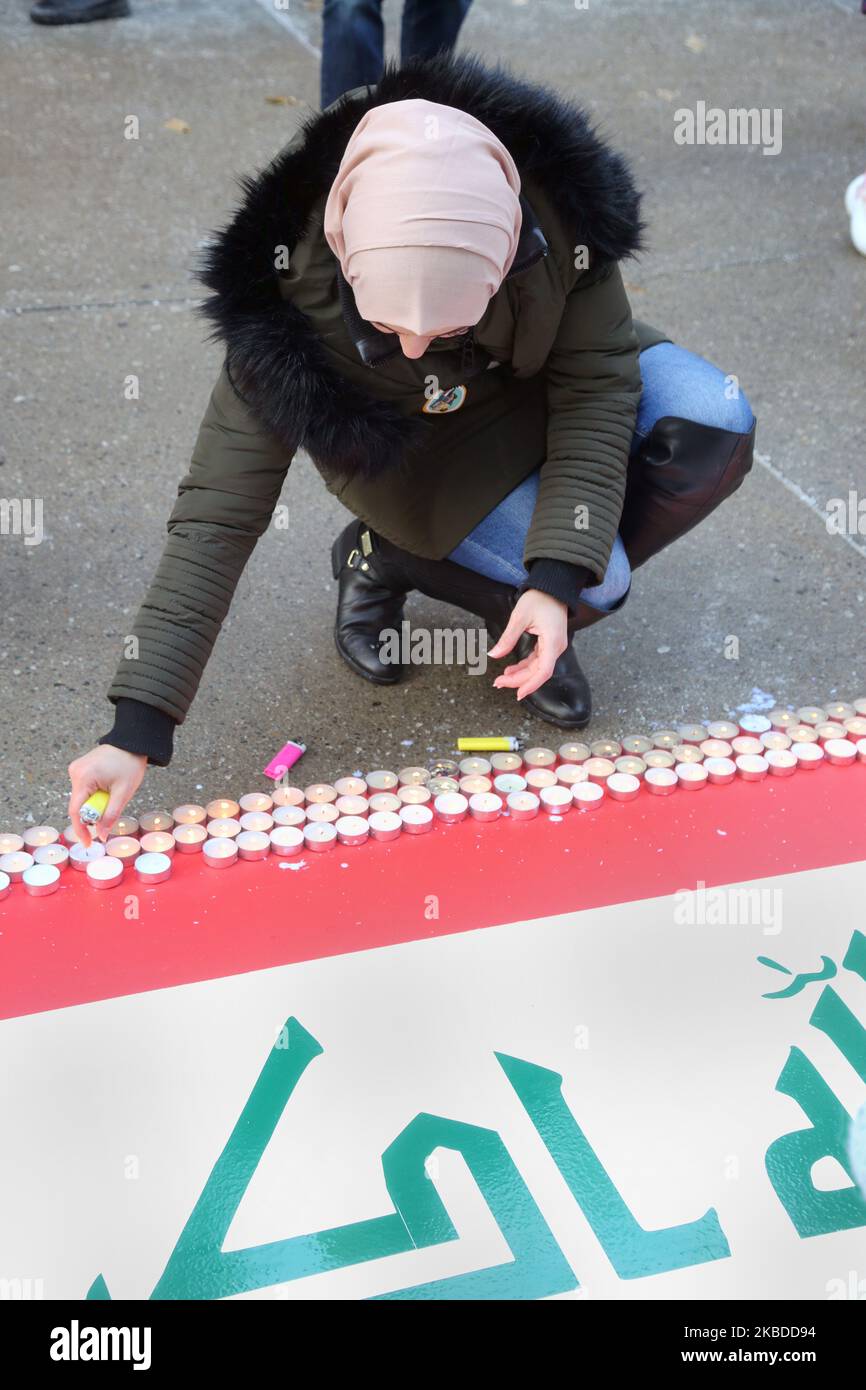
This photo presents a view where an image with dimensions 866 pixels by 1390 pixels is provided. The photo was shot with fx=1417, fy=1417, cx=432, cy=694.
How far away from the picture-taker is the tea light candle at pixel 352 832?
2.02 m

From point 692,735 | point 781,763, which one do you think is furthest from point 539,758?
point 781,763

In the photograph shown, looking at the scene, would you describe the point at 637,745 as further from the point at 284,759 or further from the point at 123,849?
the point at 123,849

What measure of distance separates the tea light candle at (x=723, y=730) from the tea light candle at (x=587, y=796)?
242mm

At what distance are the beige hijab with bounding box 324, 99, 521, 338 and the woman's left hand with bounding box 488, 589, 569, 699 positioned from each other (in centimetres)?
44

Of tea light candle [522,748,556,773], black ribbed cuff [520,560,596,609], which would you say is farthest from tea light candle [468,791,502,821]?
black ribbed cuff [520,560,596,609]

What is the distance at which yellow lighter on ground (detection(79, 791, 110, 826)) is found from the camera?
1741 millimetres

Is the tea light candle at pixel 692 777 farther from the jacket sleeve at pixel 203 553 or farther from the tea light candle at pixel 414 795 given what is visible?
the jacket sleeve at pixel 203 553

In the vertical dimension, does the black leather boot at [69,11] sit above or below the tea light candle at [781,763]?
above

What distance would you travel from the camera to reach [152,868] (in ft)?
6.33

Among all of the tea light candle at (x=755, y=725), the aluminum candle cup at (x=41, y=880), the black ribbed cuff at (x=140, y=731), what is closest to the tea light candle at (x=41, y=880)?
the aluminum candle cup at (x=41, y=880)

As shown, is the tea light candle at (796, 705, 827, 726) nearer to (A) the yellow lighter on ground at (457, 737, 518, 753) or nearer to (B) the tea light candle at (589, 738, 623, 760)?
(B) the tea light candle at (589, 738, 623, 760)

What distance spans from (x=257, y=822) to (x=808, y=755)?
2.83 feet

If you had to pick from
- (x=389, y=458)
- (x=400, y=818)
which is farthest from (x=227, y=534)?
(x=400, y=818)
